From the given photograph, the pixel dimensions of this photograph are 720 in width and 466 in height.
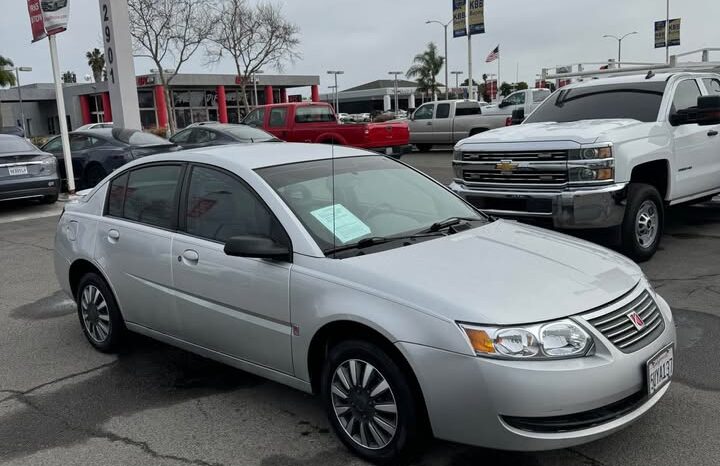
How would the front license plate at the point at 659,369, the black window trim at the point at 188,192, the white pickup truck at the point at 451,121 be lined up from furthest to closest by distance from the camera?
the white pickup truck at the point at 451,121, the black window trim at the point at 188,192, the front license plate at the point at 659,369

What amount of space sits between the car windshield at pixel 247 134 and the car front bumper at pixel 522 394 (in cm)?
1207

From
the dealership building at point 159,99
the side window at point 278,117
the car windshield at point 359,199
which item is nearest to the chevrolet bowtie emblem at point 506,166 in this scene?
the car windshield at point 359,199

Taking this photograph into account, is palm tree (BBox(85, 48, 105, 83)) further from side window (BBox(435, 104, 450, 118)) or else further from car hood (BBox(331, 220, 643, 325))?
car hood (BBox(331, 220, 643, 325))

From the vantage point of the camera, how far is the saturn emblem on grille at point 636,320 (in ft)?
10.5

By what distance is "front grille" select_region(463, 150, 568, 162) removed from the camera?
6.83 meters

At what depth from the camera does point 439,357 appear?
116 inches

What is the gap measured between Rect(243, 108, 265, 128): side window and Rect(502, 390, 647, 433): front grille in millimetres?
16248

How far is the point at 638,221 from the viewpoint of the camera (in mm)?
6953

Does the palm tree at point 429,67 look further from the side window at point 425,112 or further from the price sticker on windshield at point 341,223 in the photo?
the price sticker on windshield at point 341,223

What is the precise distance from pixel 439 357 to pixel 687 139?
20.0ft

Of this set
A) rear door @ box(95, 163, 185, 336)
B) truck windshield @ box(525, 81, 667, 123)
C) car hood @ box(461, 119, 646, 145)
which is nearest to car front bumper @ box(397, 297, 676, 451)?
rear door @ box(95, 163, 185, 336)

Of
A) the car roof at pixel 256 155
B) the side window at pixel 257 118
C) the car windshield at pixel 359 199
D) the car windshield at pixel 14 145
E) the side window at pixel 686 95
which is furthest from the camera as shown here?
the side window at pixel 257 118

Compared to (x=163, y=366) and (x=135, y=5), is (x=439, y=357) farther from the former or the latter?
(x=135, y=5)

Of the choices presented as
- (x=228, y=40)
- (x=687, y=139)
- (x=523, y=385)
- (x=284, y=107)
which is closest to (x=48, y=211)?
(x=284, y=107)
